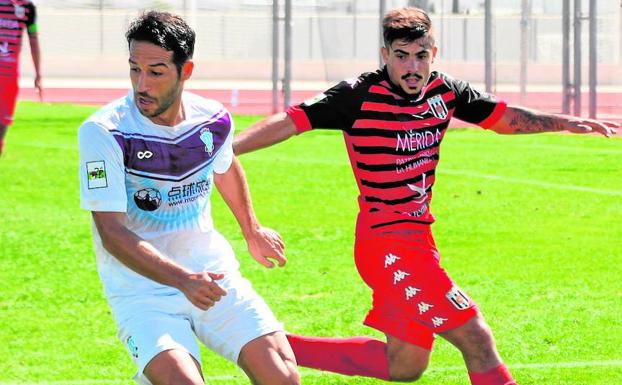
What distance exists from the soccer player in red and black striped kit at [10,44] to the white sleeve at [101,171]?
11165 millimetres

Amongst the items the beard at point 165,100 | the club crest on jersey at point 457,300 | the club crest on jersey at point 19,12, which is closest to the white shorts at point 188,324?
the beard at point 165,100

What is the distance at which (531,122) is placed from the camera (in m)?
7.98

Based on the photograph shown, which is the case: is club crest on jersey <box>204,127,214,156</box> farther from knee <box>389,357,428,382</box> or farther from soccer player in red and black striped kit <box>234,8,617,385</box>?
knee <box>389,357,428,382</box>

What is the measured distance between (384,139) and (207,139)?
4.31 feet

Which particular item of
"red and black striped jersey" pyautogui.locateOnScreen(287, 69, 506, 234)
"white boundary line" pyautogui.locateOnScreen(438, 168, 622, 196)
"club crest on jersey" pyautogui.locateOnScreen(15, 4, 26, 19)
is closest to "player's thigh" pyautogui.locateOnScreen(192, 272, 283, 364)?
"red and black striped jersey" pyautogui.locateOnScreen(287, 69, 506, 234)

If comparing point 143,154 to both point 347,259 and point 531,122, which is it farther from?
point 347,259

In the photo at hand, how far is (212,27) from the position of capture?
154ft

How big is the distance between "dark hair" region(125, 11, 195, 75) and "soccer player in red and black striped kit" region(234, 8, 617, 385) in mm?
1103

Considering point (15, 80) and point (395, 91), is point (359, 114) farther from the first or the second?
point (15, 80)

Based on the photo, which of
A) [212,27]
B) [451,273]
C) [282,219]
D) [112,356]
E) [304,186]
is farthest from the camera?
[212,27]

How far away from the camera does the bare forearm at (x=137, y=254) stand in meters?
5.75

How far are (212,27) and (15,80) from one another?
98.6ft

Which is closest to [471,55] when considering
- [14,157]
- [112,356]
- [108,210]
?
[14,157]

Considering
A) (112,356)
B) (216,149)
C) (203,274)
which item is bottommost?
(112,356)
